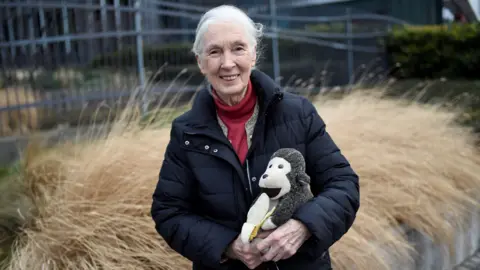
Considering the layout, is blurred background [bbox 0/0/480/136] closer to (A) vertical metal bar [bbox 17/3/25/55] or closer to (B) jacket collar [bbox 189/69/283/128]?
(A) vertical metal bar [bbox 17/3/25/55]

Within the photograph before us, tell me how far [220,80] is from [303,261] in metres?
0.69

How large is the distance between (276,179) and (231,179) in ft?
0.75

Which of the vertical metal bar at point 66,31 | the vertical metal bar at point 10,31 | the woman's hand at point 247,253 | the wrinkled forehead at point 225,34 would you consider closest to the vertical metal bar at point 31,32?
the vertical metal bar at point 10,31

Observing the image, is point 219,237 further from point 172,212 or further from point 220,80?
point 220,80

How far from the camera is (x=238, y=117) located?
196 cm

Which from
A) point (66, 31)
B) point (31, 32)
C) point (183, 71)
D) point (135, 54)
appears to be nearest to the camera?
point (183, 71)

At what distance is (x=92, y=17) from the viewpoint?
6.70 meters

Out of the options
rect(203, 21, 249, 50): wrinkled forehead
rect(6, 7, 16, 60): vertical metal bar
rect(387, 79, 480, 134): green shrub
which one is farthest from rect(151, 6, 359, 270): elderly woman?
rect(6, 7, 16, 60): vertical metal bar

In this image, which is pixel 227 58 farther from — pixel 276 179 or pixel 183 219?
pixel 183 219

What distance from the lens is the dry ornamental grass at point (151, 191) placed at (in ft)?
10.0

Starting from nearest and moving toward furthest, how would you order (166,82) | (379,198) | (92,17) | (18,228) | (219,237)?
(219,237)
(18,228)
(379,198)
(92,17)
(166,82)

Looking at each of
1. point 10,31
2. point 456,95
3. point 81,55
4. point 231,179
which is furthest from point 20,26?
point 456,95

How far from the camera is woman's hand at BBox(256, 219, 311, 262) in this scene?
5.62 feet

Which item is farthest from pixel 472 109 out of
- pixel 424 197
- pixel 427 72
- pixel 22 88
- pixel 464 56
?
pixel 22 88
